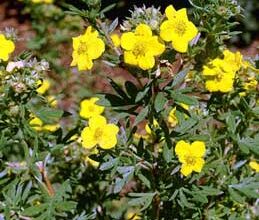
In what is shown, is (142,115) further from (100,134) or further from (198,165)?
(198,165)

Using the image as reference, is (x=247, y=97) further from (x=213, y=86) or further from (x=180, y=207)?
(x=180, y=207)

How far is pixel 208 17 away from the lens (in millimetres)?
1862

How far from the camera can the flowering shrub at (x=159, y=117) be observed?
1.81 metres

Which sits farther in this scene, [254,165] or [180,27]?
[254,165]

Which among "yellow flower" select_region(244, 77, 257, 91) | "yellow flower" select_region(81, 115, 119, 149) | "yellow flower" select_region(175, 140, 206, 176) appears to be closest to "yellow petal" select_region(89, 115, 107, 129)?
"yellow flower" select_region(81, 115, 119, 149)

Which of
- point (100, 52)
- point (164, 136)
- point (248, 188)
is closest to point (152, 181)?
point (164, 136)

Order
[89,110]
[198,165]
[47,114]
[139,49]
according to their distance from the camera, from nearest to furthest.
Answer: [139,49] → [198,165] → [47,114] → [89,110]

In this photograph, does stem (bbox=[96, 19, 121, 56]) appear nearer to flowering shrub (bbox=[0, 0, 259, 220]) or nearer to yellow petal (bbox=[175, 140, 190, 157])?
flowering shrub (bbox=[0, 0, 259, 220])

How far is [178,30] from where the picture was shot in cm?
172

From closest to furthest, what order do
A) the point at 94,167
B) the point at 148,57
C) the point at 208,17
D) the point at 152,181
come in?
the point at 148,57 → the point at 208,17 → the point at 152,181 → the point at 94,167

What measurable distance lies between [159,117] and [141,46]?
9.6 inches

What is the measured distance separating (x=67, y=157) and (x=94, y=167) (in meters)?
0.11

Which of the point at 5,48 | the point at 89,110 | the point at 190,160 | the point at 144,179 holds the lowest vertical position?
the point at 89,110

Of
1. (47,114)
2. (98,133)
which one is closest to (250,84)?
(98,133)
